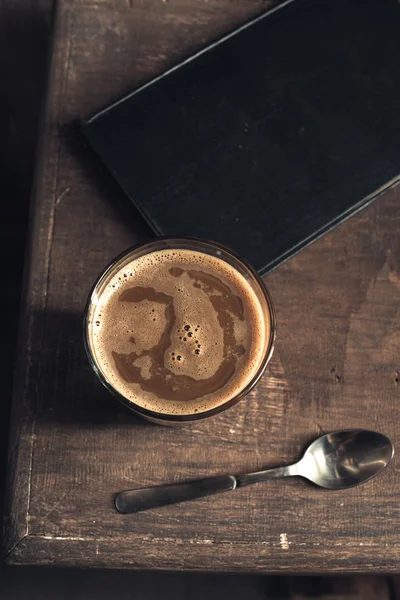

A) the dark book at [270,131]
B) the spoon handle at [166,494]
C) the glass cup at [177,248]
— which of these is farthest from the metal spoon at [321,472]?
the dark book at [270,131]

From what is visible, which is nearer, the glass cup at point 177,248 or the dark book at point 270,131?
the glass cup at point 177,248

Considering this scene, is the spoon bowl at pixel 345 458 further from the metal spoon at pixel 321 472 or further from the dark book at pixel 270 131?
the dark book at pixel 270 131

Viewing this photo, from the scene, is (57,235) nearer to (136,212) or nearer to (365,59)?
(136,212)

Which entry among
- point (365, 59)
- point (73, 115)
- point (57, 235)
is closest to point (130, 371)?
point (57, 235)

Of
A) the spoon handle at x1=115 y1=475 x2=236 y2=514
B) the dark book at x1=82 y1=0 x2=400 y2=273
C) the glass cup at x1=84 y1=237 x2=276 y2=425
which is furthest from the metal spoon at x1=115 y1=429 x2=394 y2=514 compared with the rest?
the dark book at x1=82 y1=0 x2=400 y2=273

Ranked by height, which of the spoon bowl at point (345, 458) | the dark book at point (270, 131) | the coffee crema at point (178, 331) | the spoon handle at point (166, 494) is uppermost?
the dark book at point (270, 131)

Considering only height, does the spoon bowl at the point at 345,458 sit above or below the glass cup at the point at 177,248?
below
